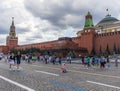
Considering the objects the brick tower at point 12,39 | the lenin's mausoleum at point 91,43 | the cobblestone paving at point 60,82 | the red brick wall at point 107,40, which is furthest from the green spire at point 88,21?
the cobblestone paving at point 60,82

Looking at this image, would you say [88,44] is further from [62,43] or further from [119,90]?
[119,90]

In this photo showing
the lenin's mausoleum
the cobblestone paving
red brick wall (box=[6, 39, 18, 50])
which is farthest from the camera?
red brick wall (box=[6, 39, 18, 50])

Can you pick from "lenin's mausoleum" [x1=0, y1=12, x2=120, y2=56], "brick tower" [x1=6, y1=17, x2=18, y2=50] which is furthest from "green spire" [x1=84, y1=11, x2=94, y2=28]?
"brick tower" [x1=6, y1=17, x2=18, y2=50]

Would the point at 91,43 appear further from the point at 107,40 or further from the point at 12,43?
the point at 12,43

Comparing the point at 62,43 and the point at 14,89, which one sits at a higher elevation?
the point at 62,43

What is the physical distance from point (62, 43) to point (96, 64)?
41.8 metres

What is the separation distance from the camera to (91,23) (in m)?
79.8

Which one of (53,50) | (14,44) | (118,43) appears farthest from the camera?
(14,44)

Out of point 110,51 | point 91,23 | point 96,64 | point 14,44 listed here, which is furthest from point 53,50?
point 14,44

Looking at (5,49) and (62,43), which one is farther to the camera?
(5,49)

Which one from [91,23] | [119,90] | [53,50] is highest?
[91,23]

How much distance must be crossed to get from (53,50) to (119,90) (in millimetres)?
56027

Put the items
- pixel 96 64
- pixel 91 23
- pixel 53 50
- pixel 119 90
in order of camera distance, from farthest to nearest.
Result: pixel 91 23 < pixel 53 50 < pixel 96 64 < pixel 119 90

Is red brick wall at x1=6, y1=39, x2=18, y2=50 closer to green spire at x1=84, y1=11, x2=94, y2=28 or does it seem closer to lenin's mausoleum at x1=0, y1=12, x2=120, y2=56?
lenin's mausoleum at x1=0, y1=12, x2=120, y2=56
